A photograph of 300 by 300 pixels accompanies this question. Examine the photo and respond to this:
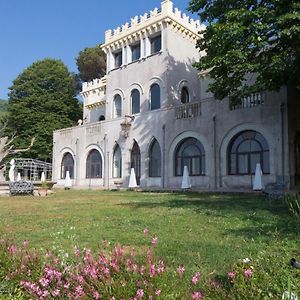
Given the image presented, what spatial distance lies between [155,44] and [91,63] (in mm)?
26758

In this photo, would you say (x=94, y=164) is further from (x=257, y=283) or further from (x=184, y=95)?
(x=257, y=283)

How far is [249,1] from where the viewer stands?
17.4m

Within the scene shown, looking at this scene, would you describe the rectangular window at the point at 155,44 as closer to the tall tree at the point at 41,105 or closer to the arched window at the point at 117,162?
the arched window at the point at 117,162

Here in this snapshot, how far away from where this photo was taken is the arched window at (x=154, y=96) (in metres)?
31.3

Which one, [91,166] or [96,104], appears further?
[96,104]

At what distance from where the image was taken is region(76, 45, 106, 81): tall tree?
56719 mm

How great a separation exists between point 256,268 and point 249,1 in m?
16.0

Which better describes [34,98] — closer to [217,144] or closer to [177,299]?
[217,144]

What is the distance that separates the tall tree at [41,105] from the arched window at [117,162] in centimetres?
1405

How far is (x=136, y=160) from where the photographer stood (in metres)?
30.9

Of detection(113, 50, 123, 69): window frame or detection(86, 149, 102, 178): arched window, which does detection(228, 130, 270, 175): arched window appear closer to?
detection(86, 149, 102, 178): arched window

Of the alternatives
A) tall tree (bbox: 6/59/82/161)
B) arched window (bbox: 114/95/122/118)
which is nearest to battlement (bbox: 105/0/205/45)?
arched window (bbox: 114/95/122/118)

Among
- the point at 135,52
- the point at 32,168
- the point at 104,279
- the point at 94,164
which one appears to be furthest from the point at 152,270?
the point at 32,168

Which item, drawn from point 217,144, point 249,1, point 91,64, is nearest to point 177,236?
point 249,1
